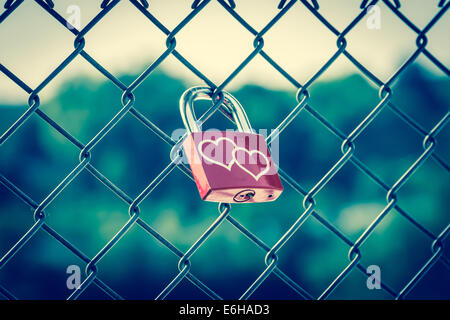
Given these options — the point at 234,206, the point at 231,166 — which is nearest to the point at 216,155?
the point at 231,166

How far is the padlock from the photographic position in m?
0.82

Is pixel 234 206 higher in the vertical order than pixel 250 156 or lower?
lower

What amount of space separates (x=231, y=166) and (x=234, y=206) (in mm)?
7034

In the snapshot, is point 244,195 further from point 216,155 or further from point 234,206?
point 234,206

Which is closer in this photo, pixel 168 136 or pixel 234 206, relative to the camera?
pixel 168 136

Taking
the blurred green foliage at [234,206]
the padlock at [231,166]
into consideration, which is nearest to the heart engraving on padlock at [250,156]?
the padlock at [231,166]

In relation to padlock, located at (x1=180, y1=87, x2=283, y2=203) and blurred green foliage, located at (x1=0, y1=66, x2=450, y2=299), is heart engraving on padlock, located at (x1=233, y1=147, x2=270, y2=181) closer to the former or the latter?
padlock, located at (x1=180, y1=87, x2=283, y2=203)

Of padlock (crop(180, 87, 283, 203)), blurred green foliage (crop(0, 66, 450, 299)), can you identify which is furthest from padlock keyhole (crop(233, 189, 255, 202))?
blurred green foliage (crop(0, 66, 450, 299))

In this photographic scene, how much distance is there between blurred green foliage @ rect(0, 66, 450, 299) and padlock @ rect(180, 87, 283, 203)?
6.83 meters

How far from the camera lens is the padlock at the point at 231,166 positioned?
32.3 inches

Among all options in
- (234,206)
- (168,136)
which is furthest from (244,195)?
(234,206)

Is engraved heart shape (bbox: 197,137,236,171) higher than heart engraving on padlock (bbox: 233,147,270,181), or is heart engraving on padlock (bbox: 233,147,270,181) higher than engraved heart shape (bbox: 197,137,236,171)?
heart engraving on padlock (bbox: 233,147,270,181)

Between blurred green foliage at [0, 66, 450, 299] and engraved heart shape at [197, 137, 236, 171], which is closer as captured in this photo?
engraved heart shape at [197, 137, 236, 171]

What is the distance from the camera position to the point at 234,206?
783 centimetres
